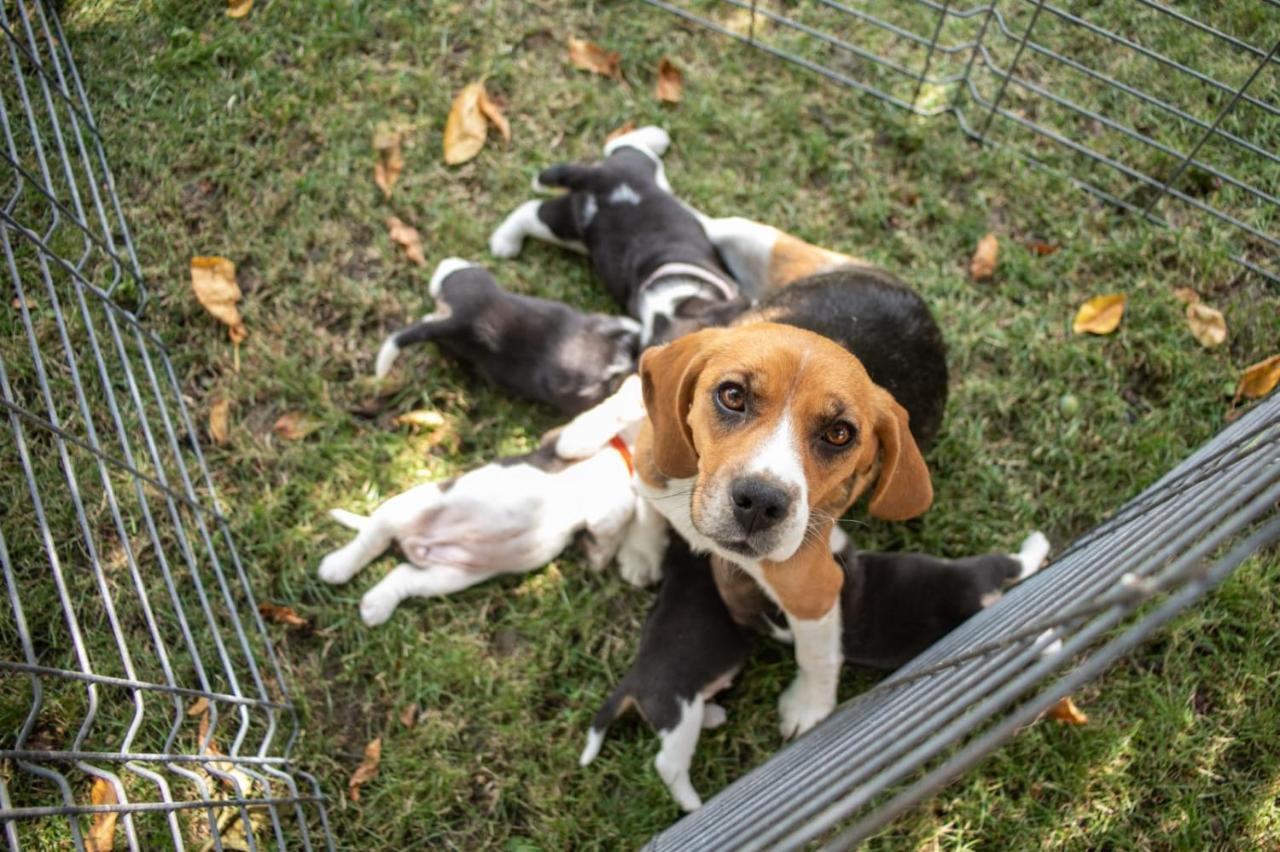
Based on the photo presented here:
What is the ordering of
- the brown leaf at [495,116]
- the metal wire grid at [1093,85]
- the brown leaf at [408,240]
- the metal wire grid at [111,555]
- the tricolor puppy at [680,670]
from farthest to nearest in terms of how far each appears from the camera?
the brown leaf at [495,116] → the brown leaf at [408,240] → the metal wire grid at [1093,85] → the tricolor puppy at [680,670] → the metal wire grid at [111,555]

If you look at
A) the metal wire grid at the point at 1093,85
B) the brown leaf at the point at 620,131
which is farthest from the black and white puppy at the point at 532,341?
the metal wire grid at the point at 1093,85

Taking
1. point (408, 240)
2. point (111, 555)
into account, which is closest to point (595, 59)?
point (408, 240)

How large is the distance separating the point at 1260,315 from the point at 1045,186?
3.94 feet

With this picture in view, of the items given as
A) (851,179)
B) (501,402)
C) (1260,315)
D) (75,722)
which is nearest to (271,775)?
(75,722)

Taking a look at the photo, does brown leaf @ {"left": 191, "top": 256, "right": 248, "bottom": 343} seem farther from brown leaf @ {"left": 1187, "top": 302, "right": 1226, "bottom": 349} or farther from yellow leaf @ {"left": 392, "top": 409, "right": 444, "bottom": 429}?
brown leaf @ {"left": 1187, "top": 302, "right": 1226, "bottom": 349}

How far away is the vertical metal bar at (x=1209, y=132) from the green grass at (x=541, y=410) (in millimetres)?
211

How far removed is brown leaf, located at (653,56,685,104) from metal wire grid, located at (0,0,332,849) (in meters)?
2.79

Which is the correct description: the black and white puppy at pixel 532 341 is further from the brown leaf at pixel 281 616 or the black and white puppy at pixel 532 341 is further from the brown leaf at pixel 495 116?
the brown leaf at pixel 281 616

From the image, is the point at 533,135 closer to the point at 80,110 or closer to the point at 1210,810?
the point at 80,110

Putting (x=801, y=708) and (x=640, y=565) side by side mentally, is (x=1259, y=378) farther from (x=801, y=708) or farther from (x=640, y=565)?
(x=640, y=565)

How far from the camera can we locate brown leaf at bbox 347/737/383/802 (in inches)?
162

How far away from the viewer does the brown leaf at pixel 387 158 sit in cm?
519

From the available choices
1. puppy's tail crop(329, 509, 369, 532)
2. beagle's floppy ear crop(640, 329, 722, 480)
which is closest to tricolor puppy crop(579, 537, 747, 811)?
beagle's floppy ear crop(640, 329, 722, 480)

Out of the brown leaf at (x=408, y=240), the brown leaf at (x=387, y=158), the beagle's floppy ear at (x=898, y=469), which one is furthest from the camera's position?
the brown leaf at (x=387, y=158)
